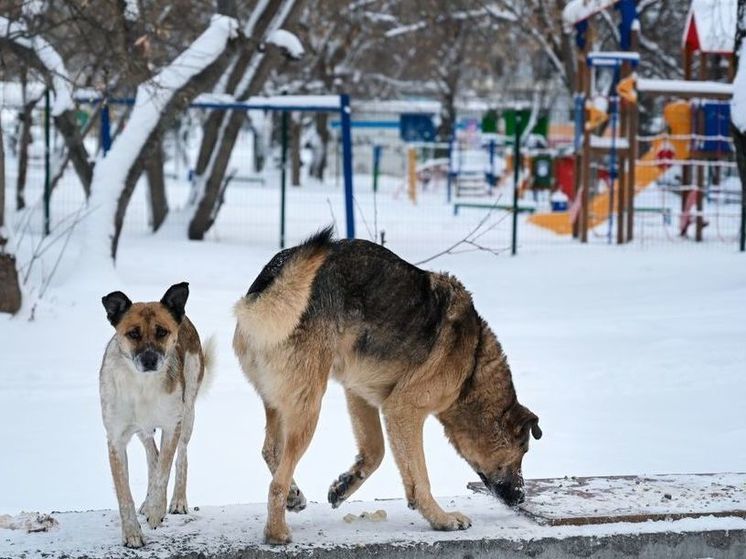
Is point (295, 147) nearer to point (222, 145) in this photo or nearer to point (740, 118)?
point (222, 145)

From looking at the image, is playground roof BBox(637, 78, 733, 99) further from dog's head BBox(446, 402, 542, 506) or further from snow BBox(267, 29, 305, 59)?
dog's head BBox(446, 402, 542, 506)

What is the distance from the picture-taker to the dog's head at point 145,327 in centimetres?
456

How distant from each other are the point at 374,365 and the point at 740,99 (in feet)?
20.9

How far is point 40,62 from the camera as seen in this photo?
1330 centimetres

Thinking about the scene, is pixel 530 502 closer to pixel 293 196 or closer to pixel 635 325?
pixel 635 325

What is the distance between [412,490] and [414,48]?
40.5 m

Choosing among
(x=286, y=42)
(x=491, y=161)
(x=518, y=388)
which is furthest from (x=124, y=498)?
(x=491, y=161)

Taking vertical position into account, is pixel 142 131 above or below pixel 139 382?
above

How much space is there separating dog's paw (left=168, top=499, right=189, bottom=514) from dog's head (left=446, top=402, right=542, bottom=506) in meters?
1.26

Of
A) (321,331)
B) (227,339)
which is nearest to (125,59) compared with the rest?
(227,339)

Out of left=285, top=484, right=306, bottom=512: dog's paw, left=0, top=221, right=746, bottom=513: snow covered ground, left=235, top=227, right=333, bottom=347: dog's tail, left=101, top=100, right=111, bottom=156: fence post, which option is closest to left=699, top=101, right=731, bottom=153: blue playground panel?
left=0, top=221, right=746, bottom=513: snow covered ground

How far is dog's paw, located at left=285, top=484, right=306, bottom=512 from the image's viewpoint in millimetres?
5180

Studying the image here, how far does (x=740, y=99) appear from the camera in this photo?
1022cm

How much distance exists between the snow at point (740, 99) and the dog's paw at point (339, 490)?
6016mm
